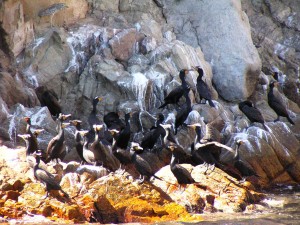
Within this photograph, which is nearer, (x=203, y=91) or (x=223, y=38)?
(x=203, y=91)

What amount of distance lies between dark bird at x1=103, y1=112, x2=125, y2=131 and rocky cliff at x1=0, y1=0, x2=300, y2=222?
48cm

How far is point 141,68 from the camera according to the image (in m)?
20.0

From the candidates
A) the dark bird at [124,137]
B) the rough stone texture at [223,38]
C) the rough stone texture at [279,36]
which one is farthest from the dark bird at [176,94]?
the rough stone texture at [279,36]

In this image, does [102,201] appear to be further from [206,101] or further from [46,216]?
[206,101]

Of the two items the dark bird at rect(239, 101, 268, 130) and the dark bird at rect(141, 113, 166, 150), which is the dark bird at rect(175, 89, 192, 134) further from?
the dark bird at rect(239, 101, 268, 130)

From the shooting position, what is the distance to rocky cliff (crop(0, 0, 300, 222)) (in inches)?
728

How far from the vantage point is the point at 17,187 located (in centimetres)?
1371

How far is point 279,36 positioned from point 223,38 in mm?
3800

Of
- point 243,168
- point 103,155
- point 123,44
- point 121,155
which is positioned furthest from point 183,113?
point 103,155

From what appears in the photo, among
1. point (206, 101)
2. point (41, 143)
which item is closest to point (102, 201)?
point (41, 143)

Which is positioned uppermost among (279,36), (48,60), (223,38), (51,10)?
(51,10)

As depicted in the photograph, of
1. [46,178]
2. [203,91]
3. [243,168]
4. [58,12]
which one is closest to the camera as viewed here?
[46,178]

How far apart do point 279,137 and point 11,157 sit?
24.4ft

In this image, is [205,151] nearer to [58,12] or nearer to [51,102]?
[51,102]
